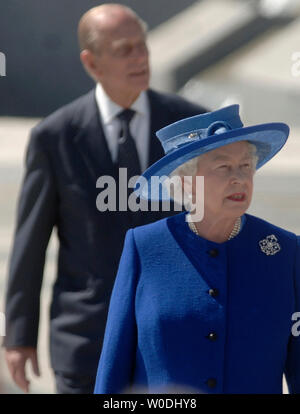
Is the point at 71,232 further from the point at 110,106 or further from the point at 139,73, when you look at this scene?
the point at 139,73

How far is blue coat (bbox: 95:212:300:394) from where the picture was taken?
9.09ft

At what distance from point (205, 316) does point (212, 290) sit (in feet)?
0.23

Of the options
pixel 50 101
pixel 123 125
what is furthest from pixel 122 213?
pixel 50 101

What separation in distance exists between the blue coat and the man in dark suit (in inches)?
37.2

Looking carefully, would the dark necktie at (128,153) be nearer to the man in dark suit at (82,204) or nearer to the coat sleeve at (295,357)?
the man in dark suit at (82,204)

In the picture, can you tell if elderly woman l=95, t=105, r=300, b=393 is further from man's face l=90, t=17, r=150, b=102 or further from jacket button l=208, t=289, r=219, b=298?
man's face l=90, t=17, r=150, b=102

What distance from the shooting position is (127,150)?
3885mm

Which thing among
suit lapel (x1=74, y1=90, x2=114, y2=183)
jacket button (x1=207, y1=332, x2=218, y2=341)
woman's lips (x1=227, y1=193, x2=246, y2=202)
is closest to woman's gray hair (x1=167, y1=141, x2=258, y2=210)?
woman's lips (x1=227, y1=193, x2=246, y2=202)

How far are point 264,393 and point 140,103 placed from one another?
1.46m

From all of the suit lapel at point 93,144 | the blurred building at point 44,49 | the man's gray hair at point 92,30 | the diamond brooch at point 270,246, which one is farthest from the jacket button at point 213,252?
the blurred building at point 44,49

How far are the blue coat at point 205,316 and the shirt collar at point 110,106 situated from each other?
1146 mm

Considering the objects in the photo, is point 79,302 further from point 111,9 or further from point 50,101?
point 50,101

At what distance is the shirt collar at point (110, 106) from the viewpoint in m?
3.95
